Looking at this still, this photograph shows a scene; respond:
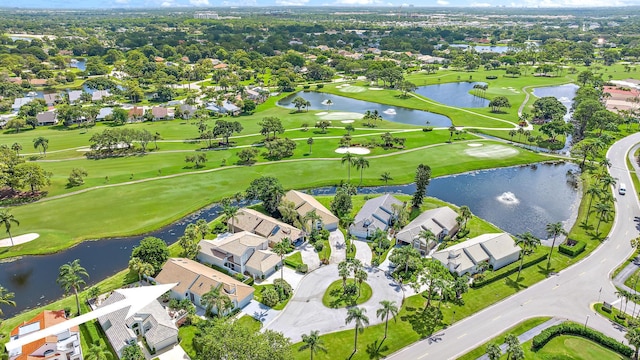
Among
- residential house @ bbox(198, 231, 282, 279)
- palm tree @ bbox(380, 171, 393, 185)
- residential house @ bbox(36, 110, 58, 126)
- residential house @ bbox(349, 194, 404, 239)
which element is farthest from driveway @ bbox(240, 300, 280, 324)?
residential house @ bbox(36, 110, 58, 126)

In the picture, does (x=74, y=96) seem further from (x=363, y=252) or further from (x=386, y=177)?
(x=363, y=252)

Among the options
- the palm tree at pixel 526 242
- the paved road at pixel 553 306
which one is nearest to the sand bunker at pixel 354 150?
the palm tree at pixel 526 242

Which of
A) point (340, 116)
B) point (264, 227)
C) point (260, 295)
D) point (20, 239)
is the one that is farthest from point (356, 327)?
point (340, 116)

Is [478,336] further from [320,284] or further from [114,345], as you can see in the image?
[114,345]

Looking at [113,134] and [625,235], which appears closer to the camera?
[625,235]

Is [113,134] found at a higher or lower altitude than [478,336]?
higher

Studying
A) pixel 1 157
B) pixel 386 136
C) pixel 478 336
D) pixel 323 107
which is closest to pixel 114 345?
pixel 478 336
